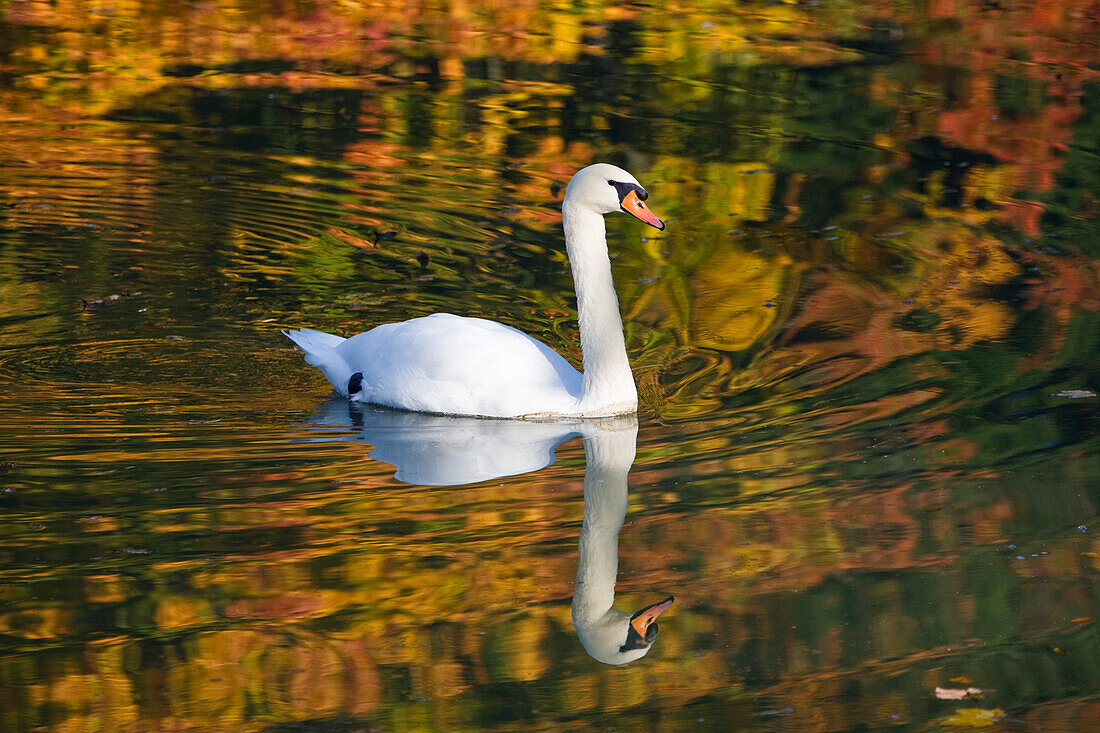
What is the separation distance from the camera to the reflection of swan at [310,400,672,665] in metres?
6.25

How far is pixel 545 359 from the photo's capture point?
838 cm

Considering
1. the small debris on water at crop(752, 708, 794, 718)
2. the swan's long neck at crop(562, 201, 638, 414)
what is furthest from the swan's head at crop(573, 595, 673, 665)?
the swan's long neck at crop(562, 201, 638, 414)

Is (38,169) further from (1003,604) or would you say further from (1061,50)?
(1061,50)

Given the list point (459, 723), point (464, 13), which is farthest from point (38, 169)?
point (459, 723)

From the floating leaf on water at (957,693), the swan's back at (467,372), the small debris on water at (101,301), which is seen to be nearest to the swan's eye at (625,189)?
the swan's back at (467,372)

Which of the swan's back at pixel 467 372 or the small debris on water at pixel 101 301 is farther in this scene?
the small debris on water at pixel 101 301

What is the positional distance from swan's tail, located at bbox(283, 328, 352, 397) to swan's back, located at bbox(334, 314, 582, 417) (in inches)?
7.1

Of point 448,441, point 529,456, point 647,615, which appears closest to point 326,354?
point 448,441

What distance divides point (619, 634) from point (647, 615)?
7.8 inches

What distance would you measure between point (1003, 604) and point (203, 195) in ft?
27.0

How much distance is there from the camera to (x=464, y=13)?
2003 centimetres

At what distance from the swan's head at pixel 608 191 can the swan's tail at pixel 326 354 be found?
5.66ft

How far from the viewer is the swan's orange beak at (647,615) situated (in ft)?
19.7

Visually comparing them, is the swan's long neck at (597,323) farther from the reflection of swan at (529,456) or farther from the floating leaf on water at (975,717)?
the floating leaf on water at (975,717)
